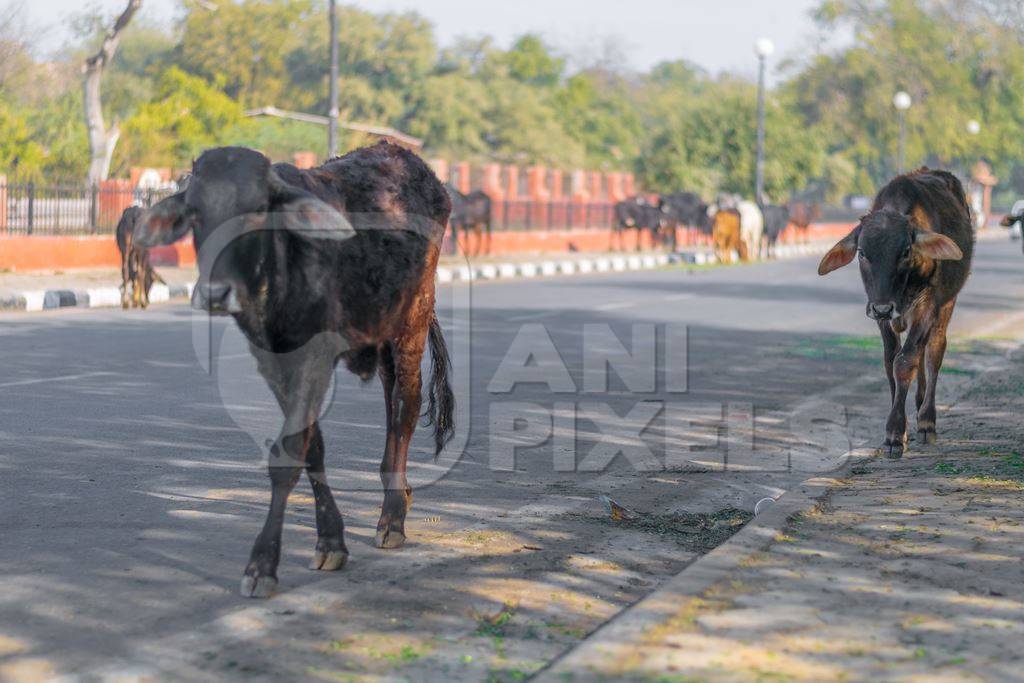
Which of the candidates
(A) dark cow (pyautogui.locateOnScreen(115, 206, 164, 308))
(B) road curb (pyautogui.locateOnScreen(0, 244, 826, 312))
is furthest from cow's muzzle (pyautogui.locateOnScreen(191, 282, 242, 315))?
(A) dark cow (pyautogui.locateOnScreen(115, 206, 164, 308))

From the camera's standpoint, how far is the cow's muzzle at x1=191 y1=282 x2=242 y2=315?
15.9ft

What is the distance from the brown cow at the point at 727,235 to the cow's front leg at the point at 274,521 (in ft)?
108

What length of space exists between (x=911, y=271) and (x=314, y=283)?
4311 mm

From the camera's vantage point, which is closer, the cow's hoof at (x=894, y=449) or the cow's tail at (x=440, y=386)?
the cow's tail at (x=440, y=386)

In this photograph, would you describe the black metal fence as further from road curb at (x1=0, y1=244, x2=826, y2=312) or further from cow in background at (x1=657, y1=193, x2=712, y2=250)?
cow in background at (x1=657, y1=193, x2=712, y2=250)

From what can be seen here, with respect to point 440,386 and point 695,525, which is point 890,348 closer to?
point 695,525

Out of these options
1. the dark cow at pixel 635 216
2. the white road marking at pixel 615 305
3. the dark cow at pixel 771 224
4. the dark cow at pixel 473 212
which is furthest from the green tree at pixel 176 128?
the white road marking at pixel 615 305

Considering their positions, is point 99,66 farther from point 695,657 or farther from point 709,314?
point 695,657

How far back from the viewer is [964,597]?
4.91m

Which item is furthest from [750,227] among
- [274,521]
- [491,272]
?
[274,521]

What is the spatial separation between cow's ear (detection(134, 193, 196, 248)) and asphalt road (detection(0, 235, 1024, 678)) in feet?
3.93

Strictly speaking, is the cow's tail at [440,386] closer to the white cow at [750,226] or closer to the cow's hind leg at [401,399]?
the cow's hind leg at [401,399]

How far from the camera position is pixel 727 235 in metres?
38.1

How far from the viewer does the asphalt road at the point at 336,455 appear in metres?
4.89
